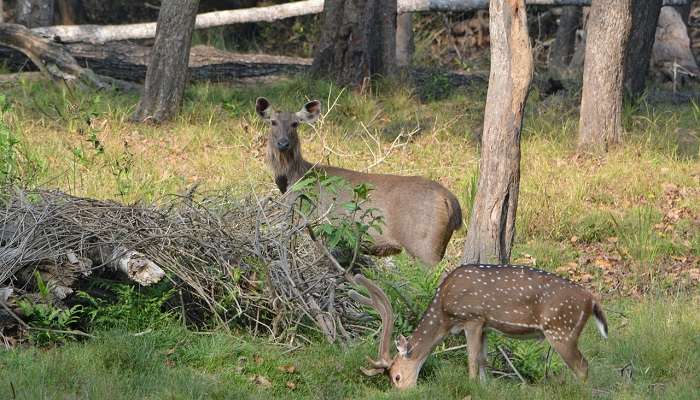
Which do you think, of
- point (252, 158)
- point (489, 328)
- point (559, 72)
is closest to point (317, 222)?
point (489, 328)

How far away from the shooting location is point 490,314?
6.97 meters

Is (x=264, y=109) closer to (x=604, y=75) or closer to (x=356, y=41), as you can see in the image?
(x=604, y=75)

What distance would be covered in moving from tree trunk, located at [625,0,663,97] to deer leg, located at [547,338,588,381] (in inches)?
372

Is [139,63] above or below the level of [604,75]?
below

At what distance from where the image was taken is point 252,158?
1320 centimetres

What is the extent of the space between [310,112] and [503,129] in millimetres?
2572

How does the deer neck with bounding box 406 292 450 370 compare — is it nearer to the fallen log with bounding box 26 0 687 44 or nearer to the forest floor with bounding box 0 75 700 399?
the forest floor with bounding box 0 75 700 399

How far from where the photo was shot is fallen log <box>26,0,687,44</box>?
18494 millimetres

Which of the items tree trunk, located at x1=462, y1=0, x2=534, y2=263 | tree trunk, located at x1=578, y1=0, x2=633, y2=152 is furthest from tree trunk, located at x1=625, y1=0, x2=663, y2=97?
tree trunk, located at x1=462, y1=0, x2=534, y2=263

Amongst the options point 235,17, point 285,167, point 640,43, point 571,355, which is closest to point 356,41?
point 640,43

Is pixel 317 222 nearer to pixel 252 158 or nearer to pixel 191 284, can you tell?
pixel 191 284

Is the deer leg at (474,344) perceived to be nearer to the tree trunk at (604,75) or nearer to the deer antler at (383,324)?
the deer antler at (383,324)

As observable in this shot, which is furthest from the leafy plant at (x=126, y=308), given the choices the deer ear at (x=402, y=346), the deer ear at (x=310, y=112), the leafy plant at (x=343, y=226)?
the deer ear at (x=310, y=112)

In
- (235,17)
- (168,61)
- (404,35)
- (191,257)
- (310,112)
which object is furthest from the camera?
(404,35)
